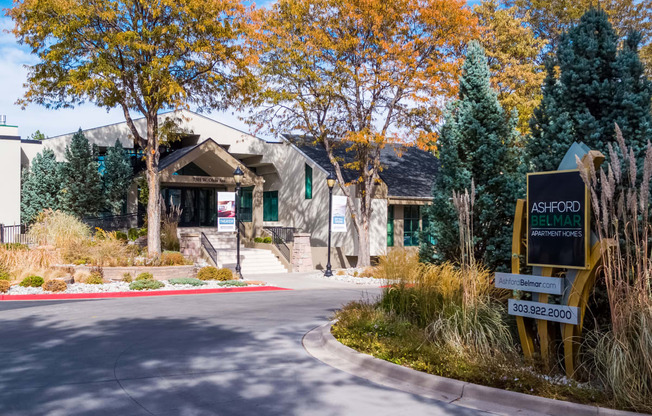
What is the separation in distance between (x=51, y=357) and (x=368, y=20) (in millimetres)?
17304

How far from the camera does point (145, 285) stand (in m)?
17.5

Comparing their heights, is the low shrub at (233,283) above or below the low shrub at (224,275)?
below

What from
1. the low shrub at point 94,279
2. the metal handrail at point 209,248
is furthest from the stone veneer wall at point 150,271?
the metal handrail at point 209,248

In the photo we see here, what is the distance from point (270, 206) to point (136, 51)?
13.5 metres

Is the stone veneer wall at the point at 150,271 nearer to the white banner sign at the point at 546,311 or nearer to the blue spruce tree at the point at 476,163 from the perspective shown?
the blue spruce tree at the point at 476,163

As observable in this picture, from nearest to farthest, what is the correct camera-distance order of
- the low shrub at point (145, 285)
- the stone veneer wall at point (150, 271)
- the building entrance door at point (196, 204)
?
the low shrub at point (145, 285) → the stone veneer wall at point (150, 271) → the building entrance door at point (196, 204)

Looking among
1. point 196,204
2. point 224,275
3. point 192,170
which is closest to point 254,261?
point 224,275

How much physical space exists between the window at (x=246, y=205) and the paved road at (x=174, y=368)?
1922 cm

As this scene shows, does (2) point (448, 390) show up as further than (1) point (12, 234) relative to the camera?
No

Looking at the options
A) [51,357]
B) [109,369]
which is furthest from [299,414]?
[51,357]

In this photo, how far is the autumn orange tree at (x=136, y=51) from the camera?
19.5 meters

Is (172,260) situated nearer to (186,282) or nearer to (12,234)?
(186,282)

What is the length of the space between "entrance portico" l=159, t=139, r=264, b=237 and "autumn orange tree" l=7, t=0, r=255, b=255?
5355 mm

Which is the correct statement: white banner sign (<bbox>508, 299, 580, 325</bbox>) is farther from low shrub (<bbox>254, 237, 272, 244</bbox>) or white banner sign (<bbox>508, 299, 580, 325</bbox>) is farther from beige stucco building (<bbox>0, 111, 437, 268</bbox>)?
low shrub (<bbox>254, 237, 272, 244</bbox>)
